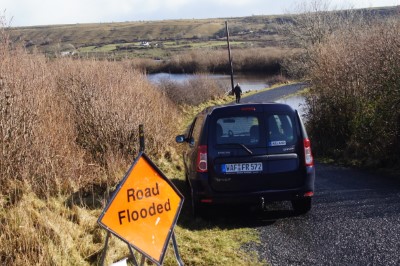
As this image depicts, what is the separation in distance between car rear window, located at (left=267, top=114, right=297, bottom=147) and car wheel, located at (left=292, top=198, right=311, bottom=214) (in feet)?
3.68

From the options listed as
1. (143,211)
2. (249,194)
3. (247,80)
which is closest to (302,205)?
Answer: (249,194)

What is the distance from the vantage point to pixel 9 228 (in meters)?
5.50

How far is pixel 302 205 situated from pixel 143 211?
11.8ft

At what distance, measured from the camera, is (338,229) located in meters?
6.93

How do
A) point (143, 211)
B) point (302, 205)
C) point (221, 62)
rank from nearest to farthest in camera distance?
point (143, 211) < point (302, 205) < point (221, 62)

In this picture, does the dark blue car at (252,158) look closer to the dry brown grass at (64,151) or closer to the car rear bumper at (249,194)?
the car rear bumper at (249,194)

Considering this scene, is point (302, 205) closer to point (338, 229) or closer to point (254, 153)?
point (338, 229)

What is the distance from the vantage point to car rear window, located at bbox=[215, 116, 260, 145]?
7.10m

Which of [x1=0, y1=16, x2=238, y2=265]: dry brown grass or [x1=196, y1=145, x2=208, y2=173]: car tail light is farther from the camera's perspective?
[x1=196, y1=145, x2=208, y2=173]: car tail light

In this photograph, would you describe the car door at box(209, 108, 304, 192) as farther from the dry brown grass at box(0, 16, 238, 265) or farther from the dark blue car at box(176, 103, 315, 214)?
the dry brown grass at box(0, 16, 238, 265)

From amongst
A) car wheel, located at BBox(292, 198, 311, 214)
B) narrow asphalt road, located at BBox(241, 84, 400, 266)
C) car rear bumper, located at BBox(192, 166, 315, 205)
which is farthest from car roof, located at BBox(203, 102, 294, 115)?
narrow asphalt road, located at BBox(241, 84, 400, 266)

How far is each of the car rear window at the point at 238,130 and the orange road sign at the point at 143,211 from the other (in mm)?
2066

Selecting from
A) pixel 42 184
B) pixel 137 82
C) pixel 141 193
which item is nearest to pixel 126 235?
pixel 141 193

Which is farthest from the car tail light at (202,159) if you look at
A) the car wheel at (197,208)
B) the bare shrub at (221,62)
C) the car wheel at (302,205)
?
the bare shrub at (221,62)
